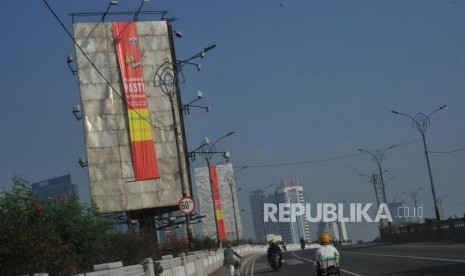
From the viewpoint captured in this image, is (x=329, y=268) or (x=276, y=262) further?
(x=276, y=262)

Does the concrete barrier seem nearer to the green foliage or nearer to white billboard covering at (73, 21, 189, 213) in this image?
the green foliage

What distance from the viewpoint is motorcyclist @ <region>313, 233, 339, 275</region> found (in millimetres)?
14414

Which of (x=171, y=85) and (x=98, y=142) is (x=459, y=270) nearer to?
(x=171, y=85)

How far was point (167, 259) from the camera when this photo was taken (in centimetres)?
2133

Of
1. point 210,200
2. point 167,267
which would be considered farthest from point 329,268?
point 210,200

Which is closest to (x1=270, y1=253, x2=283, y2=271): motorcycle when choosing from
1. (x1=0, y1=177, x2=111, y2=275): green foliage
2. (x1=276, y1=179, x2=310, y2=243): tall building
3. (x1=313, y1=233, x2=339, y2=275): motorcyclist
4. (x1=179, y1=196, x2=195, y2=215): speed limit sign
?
(x1=179, y1=196, x2=195, y2=215): speed limit sign

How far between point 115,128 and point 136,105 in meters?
2.86

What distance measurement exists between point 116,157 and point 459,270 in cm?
4662

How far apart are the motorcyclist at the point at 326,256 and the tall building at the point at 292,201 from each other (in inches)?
4966

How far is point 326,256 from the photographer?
14422 millimetres

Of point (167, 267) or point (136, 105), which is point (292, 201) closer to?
point (136, 105)

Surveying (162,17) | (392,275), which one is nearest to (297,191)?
(162,17)

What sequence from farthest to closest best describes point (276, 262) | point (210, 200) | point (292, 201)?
point (292, 201) → point (210, 200) → point (276, 262)

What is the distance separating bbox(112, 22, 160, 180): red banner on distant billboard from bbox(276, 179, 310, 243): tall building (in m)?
79.9
